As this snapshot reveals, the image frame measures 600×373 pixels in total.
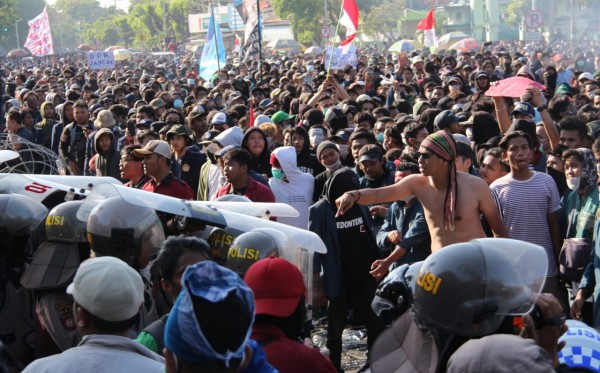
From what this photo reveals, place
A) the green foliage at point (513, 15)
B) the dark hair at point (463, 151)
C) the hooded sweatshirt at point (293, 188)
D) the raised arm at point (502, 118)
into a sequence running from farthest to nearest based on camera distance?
the green foliage at point (513, 15), the raised arm at point (502, 118), the hooded sweatshirt at point (293, 188), the dark hair at point (463, 151)

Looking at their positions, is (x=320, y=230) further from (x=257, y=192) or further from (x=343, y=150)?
(x=343, y=150)

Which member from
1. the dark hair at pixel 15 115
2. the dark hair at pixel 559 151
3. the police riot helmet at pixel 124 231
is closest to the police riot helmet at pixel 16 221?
the police riot helmet at pixel 124 231

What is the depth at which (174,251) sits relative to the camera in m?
4.02

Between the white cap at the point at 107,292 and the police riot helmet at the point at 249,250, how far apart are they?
68 centimetres

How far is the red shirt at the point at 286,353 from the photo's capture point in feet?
10.6

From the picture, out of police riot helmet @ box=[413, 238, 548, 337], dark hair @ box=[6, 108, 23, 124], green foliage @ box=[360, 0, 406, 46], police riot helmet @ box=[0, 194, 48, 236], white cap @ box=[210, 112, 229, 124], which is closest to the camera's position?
police riot helmet @ box=[413, 238, 548, 337]

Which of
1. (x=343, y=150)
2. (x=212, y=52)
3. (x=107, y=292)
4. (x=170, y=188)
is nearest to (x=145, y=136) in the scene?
(x=343, y=150)

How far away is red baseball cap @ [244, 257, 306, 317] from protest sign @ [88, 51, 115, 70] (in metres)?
21.9

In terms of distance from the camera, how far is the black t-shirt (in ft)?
22.5

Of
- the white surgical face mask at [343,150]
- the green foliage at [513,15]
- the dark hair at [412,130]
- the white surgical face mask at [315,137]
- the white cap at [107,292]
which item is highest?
the white cap at [107,292]

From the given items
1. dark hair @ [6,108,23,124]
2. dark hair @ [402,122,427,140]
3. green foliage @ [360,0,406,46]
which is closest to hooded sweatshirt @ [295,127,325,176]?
dark hair @ [402,122,427,140]

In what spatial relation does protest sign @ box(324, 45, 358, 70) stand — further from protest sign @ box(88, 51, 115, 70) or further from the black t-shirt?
the black t-shirt

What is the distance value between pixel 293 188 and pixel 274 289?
15.1ft

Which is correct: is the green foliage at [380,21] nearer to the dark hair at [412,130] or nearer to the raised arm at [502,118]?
the raised arm at [502,118]
